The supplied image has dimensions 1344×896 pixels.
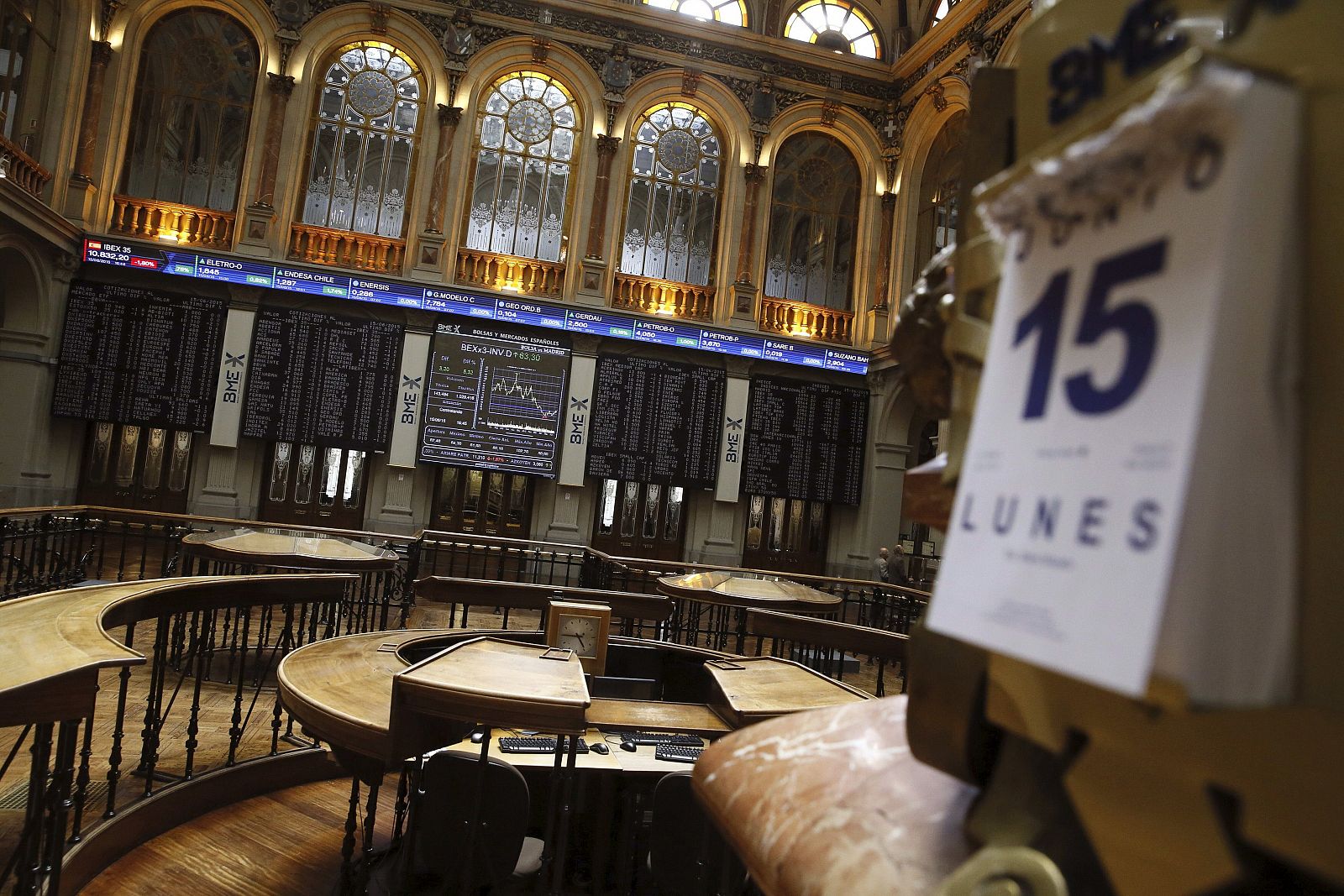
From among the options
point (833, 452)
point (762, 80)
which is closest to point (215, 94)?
point (762, 80)

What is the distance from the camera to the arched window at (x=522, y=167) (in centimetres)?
1207

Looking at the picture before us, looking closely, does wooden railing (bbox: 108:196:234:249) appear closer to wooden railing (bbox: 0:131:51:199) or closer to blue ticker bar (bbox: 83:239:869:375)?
blue ticker bar (bbox: 83:239:869:375)

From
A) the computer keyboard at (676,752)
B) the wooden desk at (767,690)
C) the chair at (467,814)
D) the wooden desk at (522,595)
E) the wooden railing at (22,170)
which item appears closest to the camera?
the wooden desk at (767,690)

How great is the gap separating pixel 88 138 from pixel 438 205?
449cm

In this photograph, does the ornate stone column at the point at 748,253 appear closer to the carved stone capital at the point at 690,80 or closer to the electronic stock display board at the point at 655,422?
the electronic stock display board at the point at 655,422

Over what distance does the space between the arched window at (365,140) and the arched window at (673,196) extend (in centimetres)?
333

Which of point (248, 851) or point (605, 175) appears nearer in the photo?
point (248, 851)

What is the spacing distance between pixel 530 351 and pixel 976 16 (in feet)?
24.2

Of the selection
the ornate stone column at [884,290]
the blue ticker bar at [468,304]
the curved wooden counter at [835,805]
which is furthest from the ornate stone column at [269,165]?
the curved wooden counter at [835,805]

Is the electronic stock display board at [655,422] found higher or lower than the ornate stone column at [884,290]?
lower

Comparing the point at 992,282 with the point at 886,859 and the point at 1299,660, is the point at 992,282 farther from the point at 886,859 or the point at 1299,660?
the point at 886,859

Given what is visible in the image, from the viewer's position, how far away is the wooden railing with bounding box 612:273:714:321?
12.3 meters

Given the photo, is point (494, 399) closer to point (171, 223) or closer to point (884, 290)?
point (171, 223)

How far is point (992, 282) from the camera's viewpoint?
2.12 ft
